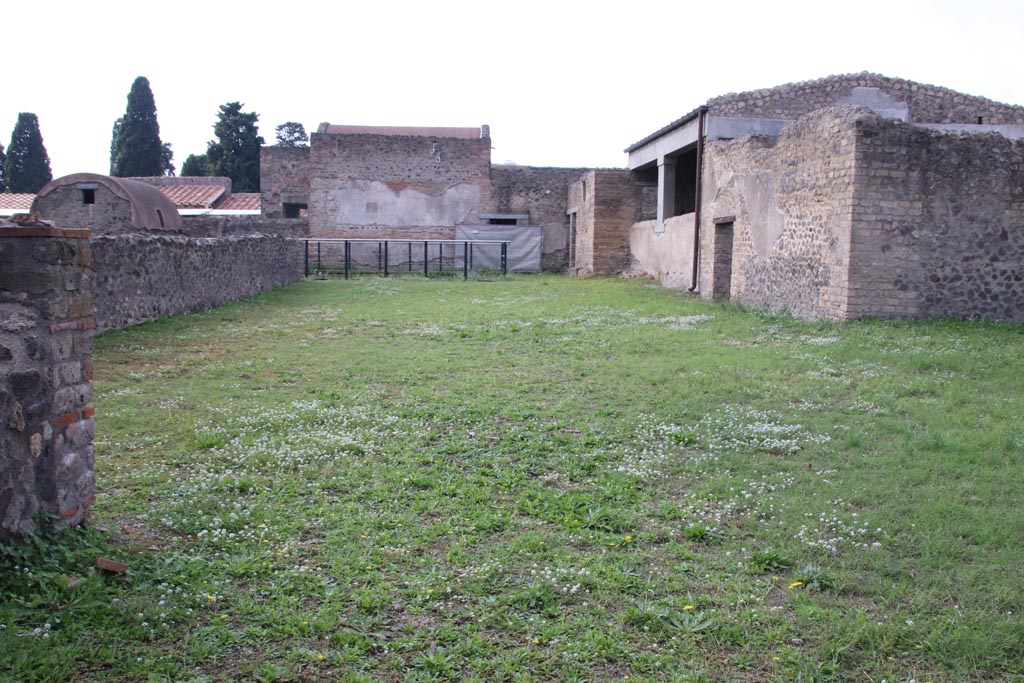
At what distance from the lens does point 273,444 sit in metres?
5.34

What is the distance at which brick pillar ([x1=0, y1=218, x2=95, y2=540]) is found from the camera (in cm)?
320

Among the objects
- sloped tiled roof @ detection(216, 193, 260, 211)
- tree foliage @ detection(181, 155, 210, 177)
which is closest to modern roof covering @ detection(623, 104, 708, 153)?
sloped tiled roof @ detection(216, 193, 260, 211)

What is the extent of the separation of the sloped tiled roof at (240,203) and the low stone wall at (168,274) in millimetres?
14761

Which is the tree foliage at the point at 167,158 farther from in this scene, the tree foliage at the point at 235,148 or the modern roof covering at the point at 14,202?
the modern roof covering at the point at 14,202

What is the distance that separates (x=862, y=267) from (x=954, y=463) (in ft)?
18.3

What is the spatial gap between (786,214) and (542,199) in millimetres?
17169

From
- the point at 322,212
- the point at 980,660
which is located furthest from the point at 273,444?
the point at 322,212

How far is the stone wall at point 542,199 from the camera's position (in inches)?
1104

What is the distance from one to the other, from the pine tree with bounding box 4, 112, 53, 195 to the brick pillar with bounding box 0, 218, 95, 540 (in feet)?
136

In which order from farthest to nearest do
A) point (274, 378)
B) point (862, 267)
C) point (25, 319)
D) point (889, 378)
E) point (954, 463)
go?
1. point (862, 267)
2. point (274, 378)
3. point (889, 378)
4. point (954, 463)
5. point (25, 319)

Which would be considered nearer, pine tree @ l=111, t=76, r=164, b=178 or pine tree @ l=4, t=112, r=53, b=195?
pine tree @ l=4, t=112, r=53, b=195

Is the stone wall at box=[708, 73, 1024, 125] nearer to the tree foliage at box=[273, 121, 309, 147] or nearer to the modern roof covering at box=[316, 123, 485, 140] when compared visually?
the modern roof covering at box=[316, 123, 485, 140]

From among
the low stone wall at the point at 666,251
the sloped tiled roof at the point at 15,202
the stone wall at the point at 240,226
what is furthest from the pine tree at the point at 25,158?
the low stone wall at the point at 666,251

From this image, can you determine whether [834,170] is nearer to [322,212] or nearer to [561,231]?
[561,231]
